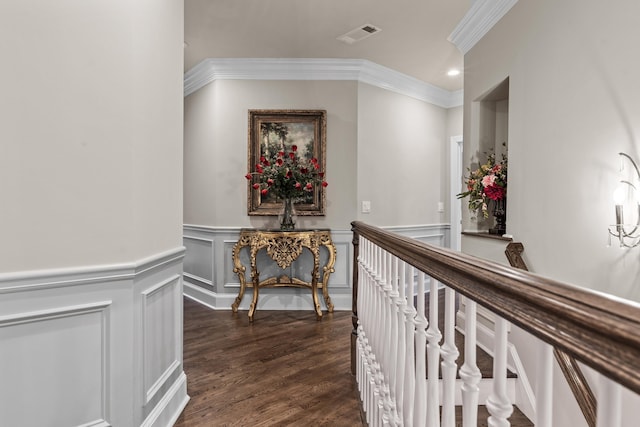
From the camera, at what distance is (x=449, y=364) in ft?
2.76

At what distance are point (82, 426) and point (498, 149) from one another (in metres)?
3.29

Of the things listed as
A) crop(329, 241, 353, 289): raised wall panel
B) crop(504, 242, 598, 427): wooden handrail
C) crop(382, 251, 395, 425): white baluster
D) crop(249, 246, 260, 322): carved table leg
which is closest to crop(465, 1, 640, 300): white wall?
crop(504, 242, 598, 427): wooden handrail

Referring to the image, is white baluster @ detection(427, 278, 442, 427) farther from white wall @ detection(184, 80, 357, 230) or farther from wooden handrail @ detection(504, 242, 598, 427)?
white wall @ detection(184, 80, 357, 230)

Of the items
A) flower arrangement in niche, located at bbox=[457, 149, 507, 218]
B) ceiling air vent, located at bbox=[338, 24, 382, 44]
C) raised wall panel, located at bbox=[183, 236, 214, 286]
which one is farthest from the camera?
raised wall panel, located at bbox=[183, 236, 214, 286]

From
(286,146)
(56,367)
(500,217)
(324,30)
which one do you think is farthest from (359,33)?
(56,367)

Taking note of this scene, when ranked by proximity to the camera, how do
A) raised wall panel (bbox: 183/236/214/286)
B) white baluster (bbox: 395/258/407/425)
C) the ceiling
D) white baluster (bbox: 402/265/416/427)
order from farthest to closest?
raised wall panel (bbox: 183/236/214/286), the ceiling, white baluster (bbox: 395/258/407/425), white baluster (bbox: 402/265/416/427)

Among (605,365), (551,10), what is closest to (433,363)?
(605,365)

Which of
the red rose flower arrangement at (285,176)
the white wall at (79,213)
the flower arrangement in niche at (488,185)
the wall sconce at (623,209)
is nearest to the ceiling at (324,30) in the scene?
the red rose flower arrangement at (285,176)

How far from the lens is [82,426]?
1.52m

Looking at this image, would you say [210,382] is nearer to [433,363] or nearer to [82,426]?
[82,426]

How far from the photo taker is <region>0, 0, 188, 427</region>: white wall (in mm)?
1340

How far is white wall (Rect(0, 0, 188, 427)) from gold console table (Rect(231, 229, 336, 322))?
1893 millimetres

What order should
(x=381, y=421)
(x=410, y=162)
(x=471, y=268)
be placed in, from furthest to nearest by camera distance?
(x=410, y=162) < (x=381, y=421) < (x=471, y=268)

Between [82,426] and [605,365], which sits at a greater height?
[605,365]
